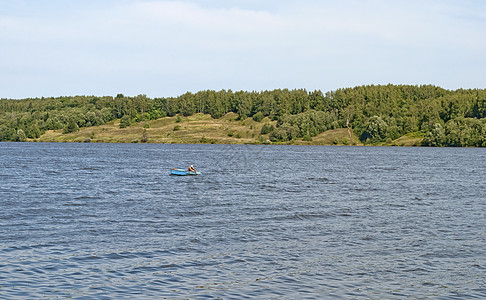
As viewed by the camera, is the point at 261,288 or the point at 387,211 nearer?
the point at 261,288

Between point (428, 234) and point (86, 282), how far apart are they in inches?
870

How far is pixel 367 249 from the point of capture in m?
29.6

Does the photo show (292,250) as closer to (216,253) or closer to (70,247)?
(216,253)

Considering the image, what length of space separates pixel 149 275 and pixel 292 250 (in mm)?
8768

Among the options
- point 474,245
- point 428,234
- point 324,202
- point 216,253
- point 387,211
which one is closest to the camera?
point 216,253

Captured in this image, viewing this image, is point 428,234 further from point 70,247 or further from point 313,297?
point 70,247

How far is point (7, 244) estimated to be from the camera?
2888 centimetres

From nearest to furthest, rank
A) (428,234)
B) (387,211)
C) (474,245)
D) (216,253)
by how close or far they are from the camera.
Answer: (216,253), (474,245), (428,234), (387,211)

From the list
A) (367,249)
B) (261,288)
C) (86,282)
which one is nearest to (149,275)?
(86,282)

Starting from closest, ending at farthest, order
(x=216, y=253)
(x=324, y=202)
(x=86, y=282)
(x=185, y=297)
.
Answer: (x=185, y=297), (x=86, y=282), (x=216, y=253), (x=324, y=202)

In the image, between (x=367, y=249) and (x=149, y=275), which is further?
(x=367, y=249)

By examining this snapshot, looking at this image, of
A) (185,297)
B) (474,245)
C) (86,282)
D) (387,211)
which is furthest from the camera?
(387,211)

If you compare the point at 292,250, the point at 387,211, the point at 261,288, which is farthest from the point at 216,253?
the point at 387,211

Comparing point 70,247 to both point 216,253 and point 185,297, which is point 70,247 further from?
point 185,297
